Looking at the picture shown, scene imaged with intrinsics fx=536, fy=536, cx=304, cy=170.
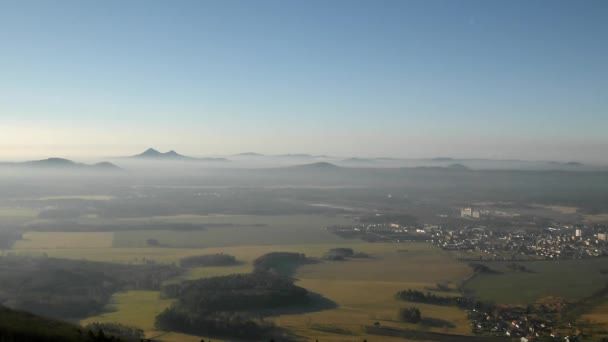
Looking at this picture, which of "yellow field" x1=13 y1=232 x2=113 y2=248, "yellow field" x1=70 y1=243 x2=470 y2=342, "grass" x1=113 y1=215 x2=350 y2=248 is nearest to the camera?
"yellow field" x1=70 y1=243 x2=470 y2=342

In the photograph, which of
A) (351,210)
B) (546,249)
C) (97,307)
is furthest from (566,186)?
(97,307)

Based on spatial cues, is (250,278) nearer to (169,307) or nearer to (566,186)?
(169,307)

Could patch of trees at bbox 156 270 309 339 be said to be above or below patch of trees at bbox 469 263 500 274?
below

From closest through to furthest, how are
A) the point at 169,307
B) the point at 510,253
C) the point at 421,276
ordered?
the point at 169,307 → the point at 421,276 → the point at 510,253

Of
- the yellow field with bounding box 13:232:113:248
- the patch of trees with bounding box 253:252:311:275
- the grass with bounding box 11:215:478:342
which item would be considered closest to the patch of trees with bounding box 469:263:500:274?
the grass with bounding box 11:215:478:342

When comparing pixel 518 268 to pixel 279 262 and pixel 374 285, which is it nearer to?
→ pixel 374 285

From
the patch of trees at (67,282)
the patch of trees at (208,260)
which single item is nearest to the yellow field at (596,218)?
the patch of trees at (208,260)

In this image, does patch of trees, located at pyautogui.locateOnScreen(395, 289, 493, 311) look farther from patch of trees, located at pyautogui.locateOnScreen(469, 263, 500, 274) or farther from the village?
the village
